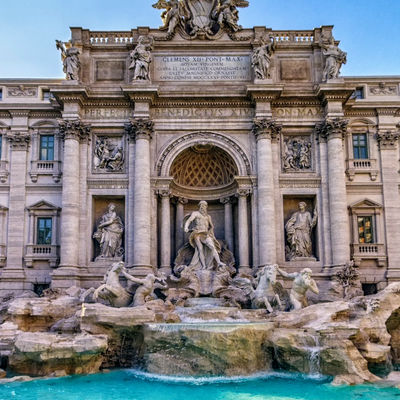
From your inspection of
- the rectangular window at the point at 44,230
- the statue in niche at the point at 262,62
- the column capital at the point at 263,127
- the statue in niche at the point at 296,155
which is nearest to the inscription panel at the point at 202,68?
the statue in niche at the point at 262,62

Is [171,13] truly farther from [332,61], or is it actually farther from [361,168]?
[361,168]

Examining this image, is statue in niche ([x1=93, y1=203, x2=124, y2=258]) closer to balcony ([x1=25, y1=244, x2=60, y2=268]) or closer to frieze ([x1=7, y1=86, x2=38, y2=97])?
balcony ([x1=25, y1=244, x2=60, y2=268])

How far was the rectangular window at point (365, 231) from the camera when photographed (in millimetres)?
25906

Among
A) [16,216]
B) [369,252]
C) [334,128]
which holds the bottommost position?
[369,252]

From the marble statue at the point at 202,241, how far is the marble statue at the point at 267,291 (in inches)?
127

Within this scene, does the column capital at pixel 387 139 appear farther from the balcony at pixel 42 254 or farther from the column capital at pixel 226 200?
the balcony at pixel 42 254

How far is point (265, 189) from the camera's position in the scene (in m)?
24.7

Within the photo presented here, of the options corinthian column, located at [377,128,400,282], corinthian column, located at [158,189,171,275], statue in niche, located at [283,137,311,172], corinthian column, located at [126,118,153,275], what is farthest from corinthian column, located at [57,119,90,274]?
corinthian column, located at [377,128,400,282]

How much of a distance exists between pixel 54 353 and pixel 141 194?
33.9 feet

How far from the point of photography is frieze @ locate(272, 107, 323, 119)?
26062 millimetres

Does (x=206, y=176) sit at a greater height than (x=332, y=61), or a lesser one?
lesser

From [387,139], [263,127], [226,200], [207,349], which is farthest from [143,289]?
[387,139]

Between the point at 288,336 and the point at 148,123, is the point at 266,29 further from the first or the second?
the point at 288,336

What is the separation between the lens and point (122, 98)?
25.6 meters
